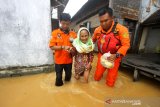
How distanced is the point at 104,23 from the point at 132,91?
1.82 metres

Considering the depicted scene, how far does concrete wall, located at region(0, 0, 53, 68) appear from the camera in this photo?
3832 mm

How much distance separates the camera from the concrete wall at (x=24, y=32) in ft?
12.6

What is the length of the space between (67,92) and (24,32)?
2280 mm

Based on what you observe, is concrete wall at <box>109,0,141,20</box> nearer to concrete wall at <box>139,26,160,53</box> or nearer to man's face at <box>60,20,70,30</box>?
concrete wall at <box>139,26,160,53</box>

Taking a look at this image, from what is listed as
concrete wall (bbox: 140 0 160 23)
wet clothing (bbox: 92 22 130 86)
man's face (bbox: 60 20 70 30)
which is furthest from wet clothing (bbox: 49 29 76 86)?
concrete wall (bbox: 140 0 160 23)

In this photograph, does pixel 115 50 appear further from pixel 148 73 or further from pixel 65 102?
pixel 65 102

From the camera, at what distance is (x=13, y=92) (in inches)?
124

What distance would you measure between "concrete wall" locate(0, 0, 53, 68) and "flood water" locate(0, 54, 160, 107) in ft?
2.01

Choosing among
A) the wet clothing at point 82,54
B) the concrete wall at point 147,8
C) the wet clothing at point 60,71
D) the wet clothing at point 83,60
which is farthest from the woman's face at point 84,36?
the concrete wall at point 147,8

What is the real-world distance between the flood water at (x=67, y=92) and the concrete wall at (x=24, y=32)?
2.01 feet

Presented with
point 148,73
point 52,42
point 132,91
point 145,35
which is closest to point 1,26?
point 52,42

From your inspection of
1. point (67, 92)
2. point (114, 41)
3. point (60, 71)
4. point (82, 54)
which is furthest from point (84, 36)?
point (67, 92)

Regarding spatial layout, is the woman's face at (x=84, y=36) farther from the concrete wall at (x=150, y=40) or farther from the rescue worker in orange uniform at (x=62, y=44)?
the concrete wall at (x=150, y=40)

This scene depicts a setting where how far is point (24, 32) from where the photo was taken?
13.4 ft
